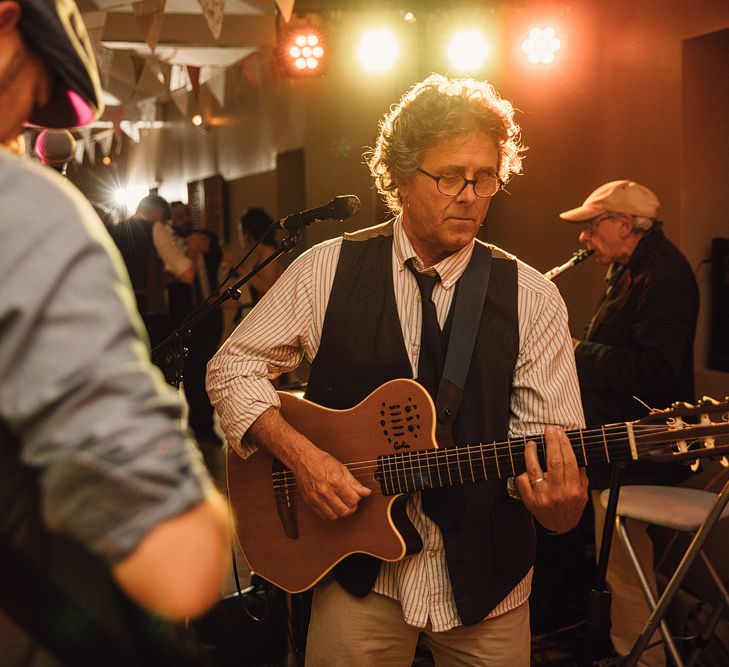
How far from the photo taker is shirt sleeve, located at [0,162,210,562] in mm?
626

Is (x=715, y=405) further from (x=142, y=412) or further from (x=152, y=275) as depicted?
(x=152, y=275)

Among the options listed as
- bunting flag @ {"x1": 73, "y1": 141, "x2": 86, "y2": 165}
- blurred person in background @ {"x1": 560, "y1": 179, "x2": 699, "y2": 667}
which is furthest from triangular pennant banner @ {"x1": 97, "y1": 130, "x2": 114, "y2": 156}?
blurred person in background @ {"x1": 560, "y1": 179, "x2": 699, "y2": 667}

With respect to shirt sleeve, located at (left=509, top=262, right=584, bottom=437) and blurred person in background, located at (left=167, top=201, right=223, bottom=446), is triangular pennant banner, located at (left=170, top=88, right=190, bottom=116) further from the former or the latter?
shirt sleeve, located at (left=509, top=262, right=584, bottom=437)

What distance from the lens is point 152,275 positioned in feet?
16.4

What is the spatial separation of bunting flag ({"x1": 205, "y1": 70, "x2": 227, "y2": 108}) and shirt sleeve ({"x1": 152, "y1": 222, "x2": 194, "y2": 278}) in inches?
111

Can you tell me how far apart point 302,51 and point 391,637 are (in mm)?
3691

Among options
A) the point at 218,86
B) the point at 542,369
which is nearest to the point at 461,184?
the point at 542,369

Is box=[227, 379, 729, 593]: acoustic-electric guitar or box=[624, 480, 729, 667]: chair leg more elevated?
box=[227, 379, 729, 593]: acoustic-electric guitar

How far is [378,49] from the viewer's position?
4648 millimetres

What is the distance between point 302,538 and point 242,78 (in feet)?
19.5

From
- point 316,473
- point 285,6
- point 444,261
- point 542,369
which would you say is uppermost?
point 285,6

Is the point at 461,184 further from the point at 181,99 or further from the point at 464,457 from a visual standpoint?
the point at 181,99

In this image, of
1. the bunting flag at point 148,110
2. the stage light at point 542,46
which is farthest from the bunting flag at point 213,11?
the bunting flag at point 148,110

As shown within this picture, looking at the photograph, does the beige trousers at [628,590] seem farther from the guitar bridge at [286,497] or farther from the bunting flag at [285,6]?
the bunting flag at [285,6]
